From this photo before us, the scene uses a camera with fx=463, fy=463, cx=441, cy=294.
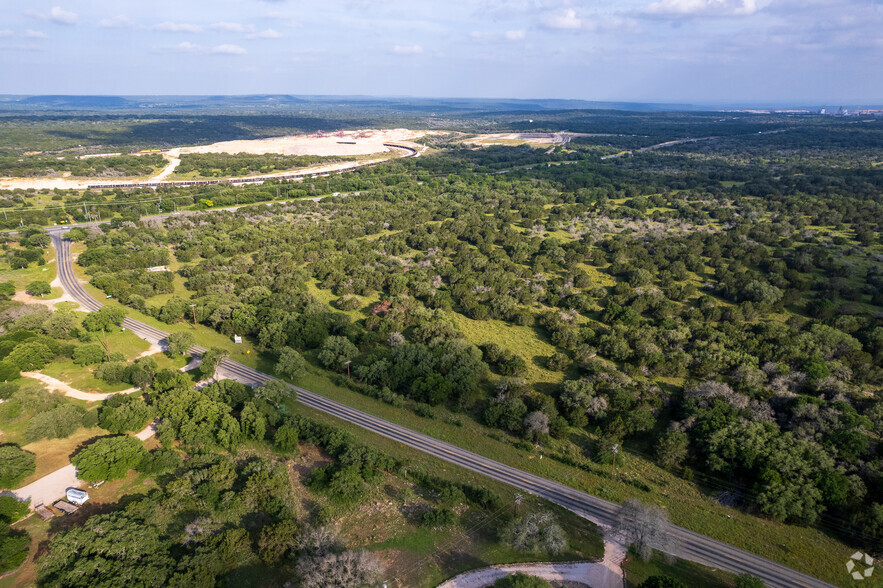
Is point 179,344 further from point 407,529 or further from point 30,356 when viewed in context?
point 407,529

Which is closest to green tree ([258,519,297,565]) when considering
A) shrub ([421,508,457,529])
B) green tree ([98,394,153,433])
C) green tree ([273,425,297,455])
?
shrub ([421,508,457,529])

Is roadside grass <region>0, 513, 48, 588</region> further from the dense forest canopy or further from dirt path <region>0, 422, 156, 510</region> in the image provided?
the dense forest canopy

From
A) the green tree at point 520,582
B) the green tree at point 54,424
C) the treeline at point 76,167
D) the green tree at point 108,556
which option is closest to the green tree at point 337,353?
the green tree at point 54,424

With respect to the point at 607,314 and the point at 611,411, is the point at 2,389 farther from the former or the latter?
the point at 607,314

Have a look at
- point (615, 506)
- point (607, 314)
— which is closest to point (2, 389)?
point (615, 506)

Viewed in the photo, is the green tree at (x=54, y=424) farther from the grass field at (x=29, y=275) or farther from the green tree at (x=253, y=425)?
the grass field at (x=29, y=275)
